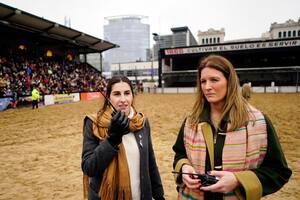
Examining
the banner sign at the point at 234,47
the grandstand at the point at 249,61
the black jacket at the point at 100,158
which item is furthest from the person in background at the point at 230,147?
the banner sign at the point at 234,47

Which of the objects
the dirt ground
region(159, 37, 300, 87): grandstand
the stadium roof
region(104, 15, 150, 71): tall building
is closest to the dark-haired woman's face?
the dirt ground

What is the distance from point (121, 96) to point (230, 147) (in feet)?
3.78

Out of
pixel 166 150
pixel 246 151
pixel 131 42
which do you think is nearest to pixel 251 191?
pixel 246 151

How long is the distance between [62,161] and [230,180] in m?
5.37

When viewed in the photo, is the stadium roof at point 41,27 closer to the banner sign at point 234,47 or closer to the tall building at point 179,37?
the banner sign at point 234,47

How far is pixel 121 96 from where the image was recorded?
2.27 meters

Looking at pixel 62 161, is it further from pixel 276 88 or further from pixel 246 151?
pixel 276 88

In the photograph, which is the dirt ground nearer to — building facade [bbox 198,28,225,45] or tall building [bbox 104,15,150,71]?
tall building [bbox 104,15,150,71]

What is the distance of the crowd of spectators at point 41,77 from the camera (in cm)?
2064

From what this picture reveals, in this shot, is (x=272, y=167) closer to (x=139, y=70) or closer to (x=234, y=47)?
(x=234, y=47)

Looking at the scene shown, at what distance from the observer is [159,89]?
42469 millimetres

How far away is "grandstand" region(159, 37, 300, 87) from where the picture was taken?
37.8m

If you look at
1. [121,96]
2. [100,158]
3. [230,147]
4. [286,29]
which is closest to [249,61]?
[121,96]

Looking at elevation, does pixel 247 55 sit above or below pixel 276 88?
above
